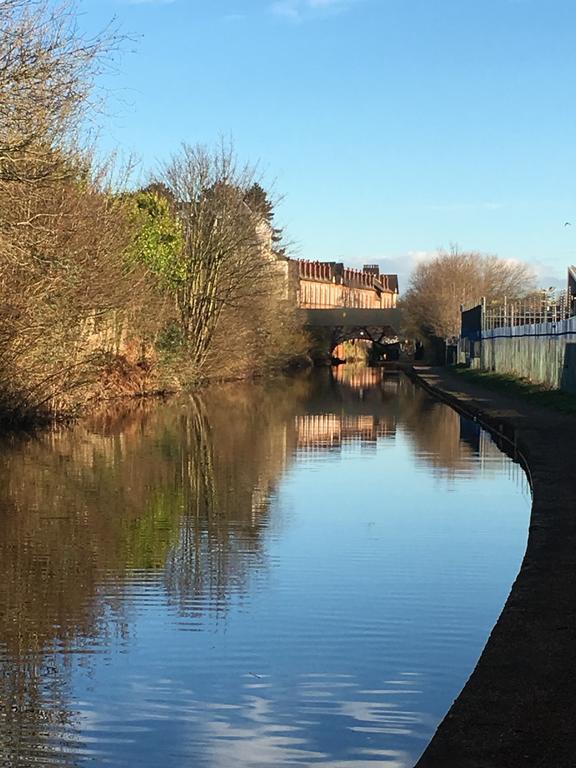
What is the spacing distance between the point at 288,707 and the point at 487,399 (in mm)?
30951

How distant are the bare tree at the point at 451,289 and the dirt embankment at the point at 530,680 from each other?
296 ft

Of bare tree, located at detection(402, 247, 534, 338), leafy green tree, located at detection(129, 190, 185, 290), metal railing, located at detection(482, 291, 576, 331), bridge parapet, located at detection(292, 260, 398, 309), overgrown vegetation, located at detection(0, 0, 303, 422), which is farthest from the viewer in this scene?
bridge parapet, located at detection(292, 260, 398, 309)

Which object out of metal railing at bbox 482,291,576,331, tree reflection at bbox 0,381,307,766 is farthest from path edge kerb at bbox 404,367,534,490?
metal railing at bbox 482,291,576,331

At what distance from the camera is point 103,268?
29.9 metres

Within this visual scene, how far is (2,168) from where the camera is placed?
15602 mm

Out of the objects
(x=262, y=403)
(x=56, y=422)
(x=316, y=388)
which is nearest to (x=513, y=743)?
(x=56, y=422)

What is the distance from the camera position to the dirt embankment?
5.21m

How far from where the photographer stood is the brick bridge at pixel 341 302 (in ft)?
339

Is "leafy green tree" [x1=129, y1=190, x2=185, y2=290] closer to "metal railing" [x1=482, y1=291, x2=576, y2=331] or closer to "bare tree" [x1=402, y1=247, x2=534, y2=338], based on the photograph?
"metal railing" [x1=482, y1=291, x2=576, y2=331]

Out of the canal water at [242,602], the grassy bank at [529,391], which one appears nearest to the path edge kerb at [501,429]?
the canal water at [242,602]

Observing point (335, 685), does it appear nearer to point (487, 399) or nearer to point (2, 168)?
point (2, 168)

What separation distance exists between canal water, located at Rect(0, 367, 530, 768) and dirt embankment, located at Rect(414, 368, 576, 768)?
0.39m

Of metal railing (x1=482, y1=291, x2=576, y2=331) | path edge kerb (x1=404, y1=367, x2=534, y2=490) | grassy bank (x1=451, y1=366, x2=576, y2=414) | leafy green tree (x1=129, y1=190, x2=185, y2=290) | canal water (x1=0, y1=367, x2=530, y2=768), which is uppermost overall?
leafy green tree (x1=129, y1=190, x2=185, y2=290)

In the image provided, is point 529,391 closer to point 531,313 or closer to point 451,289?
point 531,313
